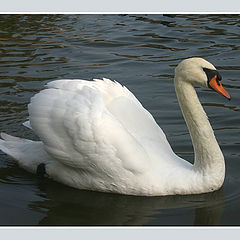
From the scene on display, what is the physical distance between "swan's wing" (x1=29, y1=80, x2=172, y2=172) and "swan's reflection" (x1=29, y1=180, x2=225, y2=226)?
358 millimetres

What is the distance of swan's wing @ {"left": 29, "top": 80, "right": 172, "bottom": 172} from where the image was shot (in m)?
5.86

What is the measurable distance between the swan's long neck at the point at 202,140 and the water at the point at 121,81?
263 mm

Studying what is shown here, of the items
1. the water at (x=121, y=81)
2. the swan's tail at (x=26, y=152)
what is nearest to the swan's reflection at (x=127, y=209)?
the water at (x=121, y=81)

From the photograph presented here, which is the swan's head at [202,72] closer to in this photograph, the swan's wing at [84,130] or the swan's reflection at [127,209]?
the swan's wing at [84,130]

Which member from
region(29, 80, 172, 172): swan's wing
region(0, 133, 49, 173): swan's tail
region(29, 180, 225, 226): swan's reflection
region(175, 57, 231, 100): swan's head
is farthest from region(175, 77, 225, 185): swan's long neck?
region(0, 133, 49, 173): swan's tail

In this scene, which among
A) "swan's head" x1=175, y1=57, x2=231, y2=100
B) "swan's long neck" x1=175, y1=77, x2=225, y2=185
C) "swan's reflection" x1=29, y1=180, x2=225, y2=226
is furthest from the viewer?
"swan's long neck" x1=175, y1=77, x2=225, y2=185

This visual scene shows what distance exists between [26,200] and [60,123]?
2.84 feet

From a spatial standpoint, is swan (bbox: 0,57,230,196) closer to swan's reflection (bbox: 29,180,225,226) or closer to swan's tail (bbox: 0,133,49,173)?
swan's reflection (bbox: 29,180,225,226)

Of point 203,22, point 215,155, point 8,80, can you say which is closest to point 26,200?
point 215,155

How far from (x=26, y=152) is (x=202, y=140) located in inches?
75.6

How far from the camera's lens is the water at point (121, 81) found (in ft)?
19.6

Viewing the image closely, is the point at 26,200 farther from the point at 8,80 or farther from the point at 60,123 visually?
the point at 8,80

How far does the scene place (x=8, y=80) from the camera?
33.6 feet

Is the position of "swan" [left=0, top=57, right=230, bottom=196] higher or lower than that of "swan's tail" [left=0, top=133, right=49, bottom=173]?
higher
